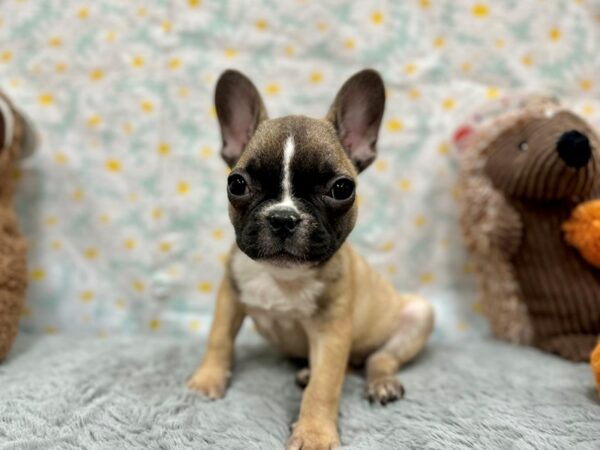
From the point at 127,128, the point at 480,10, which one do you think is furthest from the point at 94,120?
the point at 480,10

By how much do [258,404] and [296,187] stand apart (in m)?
0.70

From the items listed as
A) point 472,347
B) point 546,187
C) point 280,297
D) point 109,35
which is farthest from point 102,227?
point 546,187

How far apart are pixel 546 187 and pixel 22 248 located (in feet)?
6.51

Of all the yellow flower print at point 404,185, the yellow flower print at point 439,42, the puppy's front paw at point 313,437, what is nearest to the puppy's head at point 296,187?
the puppy's front paw at point 313,437

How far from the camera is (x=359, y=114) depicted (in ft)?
5.84

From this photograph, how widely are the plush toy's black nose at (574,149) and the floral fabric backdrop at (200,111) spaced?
630mm

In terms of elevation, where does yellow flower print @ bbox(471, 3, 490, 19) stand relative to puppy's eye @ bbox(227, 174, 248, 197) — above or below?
above

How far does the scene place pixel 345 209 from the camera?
1578 mm

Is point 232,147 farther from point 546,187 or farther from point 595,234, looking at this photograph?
point 595,234

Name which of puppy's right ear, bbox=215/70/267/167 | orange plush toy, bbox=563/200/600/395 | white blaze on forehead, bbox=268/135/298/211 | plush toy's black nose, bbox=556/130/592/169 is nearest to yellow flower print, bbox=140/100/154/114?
puppy's right ear, bbox=215/70/267/167

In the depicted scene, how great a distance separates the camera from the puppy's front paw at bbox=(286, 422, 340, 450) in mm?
1454

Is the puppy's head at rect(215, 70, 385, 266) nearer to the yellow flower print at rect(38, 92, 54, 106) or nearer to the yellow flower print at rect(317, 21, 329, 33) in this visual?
the yellow flower print at rect(317, 21, 329, 33)

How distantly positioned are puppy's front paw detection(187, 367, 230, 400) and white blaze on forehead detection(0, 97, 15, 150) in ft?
3.76

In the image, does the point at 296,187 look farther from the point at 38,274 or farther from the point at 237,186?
the point at 38,274
